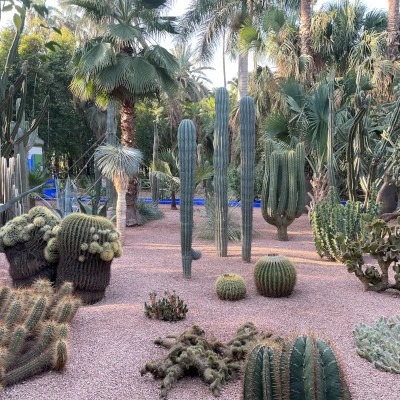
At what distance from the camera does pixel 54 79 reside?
22.5 meters

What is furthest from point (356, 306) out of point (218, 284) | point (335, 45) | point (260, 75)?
point (335, 45)

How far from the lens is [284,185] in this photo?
386 inches

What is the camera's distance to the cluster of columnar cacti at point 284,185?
981cm

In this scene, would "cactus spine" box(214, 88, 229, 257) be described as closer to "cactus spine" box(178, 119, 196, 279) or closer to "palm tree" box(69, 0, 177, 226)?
"cactus spine" box(178, 119, 196, 279)

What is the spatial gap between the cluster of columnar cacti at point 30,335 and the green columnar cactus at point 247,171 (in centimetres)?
390

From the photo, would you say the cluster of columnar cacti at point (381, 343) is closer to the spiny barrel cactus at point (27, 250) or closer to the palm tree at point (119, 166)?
the spiny barrel cactus at point (27, 250)

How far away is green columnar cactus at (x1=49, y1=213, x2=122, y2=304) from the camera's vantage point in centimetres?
530

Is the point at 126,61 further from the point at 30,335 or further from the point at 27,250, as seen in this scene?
the point at 30,335

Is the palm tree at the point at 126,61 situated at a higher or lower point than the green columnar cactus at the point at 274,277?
higher

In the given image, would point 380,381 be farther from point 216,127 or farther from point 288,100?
point 288,100

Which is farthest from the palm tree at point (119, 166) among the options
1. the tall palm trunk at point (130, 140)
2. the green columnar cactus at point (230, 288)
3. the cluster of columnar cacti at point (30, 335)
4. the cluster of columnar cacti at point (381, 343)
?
the cluster of columnar cacti at point (381, 343)

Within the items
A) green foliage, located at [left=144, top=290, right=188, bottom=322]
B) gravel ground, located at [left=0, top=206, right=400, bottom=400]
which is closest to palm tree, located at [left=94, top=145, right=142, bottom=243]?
gravel ground, located at [left=0, top=206, right=400, bottom=400]

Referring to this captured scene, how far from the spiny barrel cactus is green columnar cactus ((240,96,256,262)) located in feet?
10.6

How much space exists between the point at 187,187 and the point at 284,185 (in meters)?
3.54
